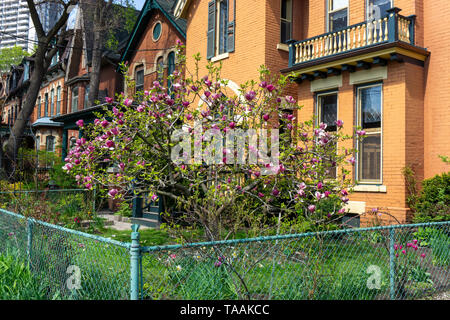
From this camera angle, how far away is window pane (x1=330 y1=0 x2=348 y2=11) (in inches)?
481

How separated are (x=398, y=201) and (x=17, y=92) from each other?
4159 cm

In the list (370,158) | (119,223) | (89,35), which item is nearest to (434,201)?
(370,158)

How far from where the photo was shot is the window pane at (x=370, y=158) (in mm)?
10625

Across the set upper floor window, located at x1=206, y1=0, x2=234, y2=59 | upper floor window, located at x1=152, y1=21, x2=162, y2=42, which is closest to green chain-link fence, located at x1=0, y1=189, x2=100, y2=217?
upper floor window, located at x1=206, y1=0, x2=234, y2=59

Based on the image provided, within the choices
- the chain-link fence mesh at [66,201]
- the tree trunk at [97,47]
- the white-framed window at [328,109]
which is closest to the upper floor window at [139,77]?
the tree trunk at [97,47]

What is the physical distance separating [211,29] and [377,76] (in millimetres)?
6726

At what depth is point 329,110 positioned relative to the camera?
11984 mm

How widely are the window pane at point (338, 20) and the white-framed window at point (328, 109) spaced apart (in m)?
2.06

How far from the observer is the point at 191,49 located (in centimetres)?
1628

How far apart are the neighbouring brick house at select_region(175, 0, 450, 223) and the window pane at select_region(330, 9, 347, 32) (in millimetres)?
28

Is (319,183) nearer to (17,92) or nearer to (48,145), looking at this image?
(48,145)
